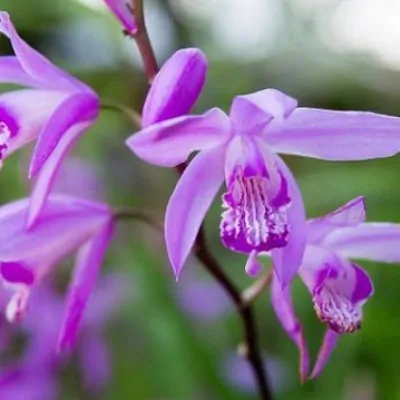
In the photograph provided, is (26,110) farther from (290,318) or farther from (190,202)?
(290,318)

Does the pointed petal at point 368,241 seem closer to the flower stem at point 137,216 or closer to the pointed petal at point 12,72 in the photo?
the flower stem at point 137,216

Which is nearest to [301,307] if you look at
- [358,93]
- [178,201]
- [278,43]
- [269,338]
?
[269,338]

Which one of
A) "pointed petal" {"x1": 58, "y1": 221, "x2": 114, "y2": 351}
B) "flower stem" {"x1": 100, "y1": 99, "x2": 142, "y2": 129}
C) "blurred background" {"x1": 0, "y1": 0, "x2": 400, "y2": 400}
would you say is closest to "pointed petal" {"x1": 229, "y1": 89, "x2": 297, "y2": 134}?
"flower stem" {"x1": 100, "y1": 99, "x2": 142, "y2": 129}

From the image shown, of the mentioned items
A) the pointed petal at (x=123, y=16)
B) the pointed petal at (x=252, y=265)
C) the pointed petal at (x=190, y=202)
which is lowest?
the pointed petal at (x=252, y=265)

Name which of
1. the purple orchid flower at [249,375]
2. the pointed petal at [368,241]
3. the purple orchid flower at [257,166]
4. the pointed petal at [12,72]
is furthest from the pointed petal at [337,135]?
the purple orchid flower at [249,375]

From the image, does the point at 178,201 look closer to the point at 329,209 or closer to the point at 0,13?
the point at 0,13

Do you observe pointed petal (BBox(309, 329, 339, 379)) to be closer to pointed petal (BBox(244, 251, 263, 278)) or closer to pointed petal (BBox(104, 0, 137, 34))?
pointed petal (BBox(244, 251, 263, 278))
